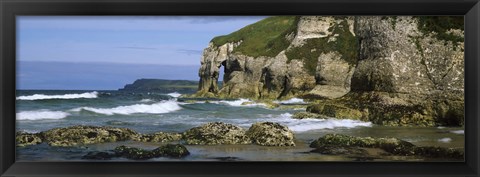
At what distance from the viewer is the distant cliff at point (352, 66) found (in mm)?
6734

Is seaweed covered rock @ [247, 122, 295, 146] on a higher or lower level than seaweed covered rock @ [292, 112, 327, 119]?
lower

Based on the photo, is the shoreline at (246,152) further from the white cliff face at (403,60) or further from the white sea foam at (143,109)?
the white cliff face at (403,60)

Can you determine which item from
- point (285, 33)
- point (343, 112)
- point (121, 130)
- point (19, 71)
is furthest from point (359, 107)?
point (19, 71)

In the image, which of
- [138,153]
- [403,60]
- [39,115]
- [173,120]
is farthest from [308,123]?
[39,115]

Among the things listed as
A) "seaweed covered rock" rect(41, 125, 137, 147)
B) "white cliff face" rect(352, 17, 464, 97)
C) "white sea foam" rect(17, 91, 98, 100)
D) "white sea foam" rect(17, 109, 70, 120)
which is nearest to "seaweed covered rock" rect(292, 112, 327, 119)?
"white cliff face" rect(352, 17, 464, 97)

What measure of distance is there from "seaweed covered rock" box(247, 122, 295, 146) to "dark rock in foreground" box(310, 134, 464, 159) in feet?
0.95

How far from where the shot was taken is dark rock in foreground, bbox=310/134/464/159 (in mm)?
6629

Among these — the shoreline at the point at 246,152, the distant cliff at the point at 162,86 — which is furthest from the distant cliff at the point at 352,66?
the shoreline at the point at 246,152

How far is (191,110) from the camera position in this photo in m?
6.89

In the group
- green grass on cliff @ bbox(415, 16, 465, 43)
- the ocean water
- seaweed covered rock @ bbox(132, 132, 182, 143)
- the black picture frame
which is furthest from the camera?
seaweed covered rock @ bbox(132, 132, 182, 143)

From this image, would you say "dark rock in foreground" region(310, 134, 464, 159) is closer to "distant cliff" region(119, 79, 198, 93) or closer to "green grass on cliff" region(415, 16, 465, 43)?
"green grass on cliff" region(415, 16, 465, 43)

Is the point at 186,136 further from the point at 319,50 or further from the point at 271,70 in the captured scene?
the point at 319,50

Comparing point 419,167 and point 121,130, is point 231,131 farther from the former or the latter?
point 419,167
